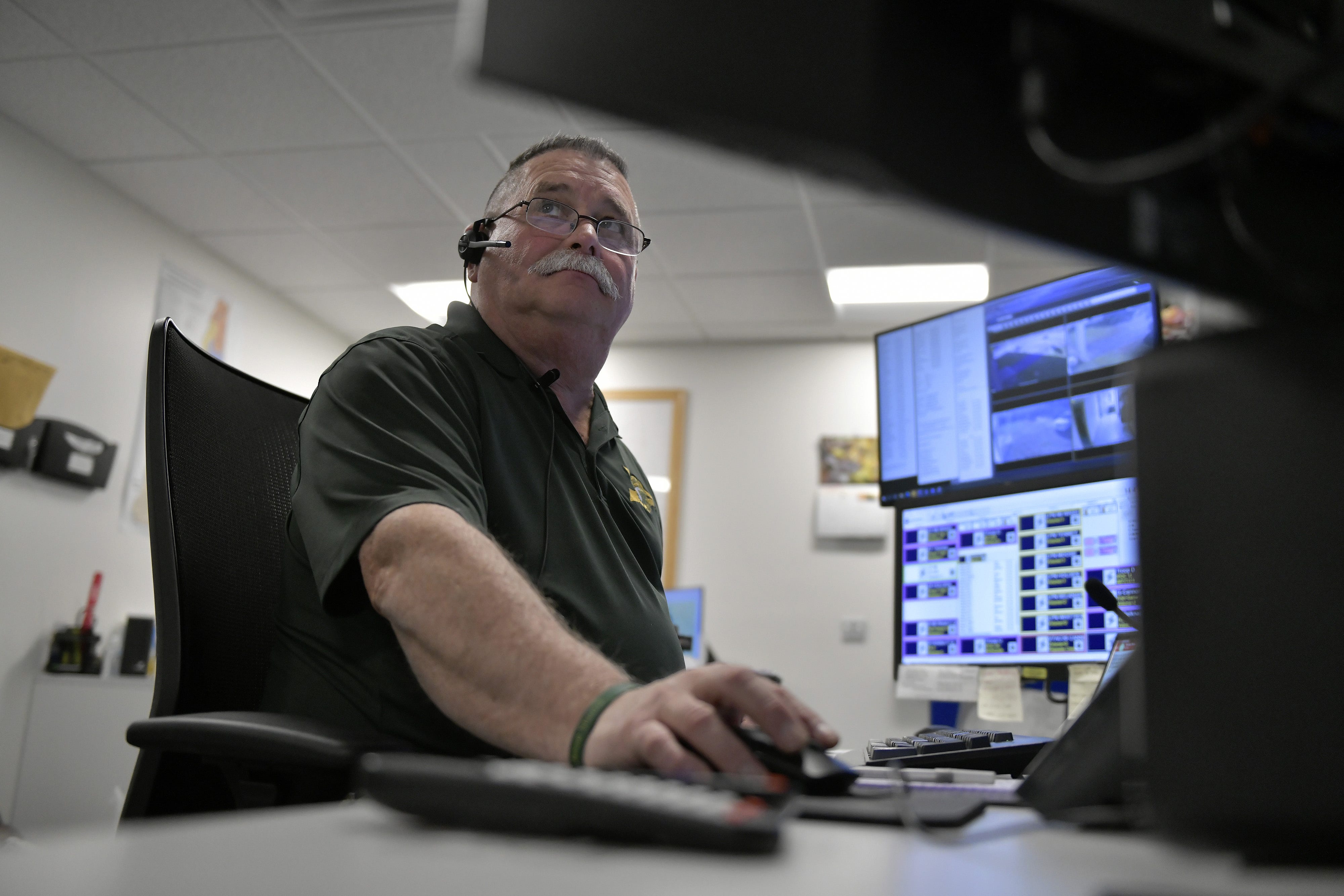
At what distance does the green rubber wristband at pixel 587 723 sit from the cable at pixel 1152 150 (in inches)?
15.2

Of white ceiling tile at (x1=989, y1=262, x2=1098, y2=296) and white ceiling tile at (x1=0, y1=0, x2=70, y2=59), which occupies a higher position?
white ceiling tile at (x1=0, y1=0, x2=70, y2=59)

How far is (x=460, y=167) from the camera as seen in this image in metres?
3.28

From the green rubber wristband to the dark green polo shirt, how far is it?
1.01 ft

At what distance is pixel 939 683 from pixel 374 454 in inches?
42.2

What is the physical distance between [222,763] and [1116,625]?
105 centimetres

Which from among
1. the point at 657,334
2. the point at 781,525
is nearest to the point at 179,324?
the point at 657,334

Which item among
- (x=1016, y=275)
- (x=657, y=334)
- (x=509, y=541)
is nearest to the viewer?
(x=509, y=541)

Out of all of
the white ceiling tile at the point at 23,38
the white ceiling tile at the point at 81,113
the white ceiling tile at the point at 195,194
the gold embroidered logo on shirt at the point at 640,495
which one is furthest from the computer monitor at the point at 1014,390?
the white ceiling tile at the point at 195,194

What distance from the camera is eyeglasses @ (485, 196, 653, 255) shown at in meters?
1.50

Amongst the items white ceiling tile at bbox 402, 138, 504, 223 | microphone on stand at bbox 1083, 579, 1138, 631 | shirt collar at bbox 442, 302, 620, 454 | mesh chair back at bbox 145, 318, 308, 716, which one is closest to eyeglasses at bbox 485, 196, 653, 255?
shirt collar at bbox 442, 302, 620, 454

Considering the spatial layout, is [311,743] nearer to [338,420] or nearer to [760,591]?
[338,420]

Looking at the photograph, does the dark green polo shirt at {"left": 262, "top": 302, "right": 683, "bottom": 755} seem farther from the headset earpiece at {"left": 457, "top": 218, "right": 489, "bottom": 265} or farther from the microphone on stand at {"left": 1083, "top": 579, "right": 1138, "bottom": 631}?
the microphone on stand at {"left": 1083, "top": 579, "right": 1138, "bottom": 631}

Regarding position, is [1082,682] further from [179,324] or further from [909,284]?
[179,324]

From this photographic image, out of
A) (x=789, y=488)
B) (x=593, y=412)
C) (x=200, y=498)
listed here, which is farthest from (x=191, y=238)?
(x=200, y=498)
